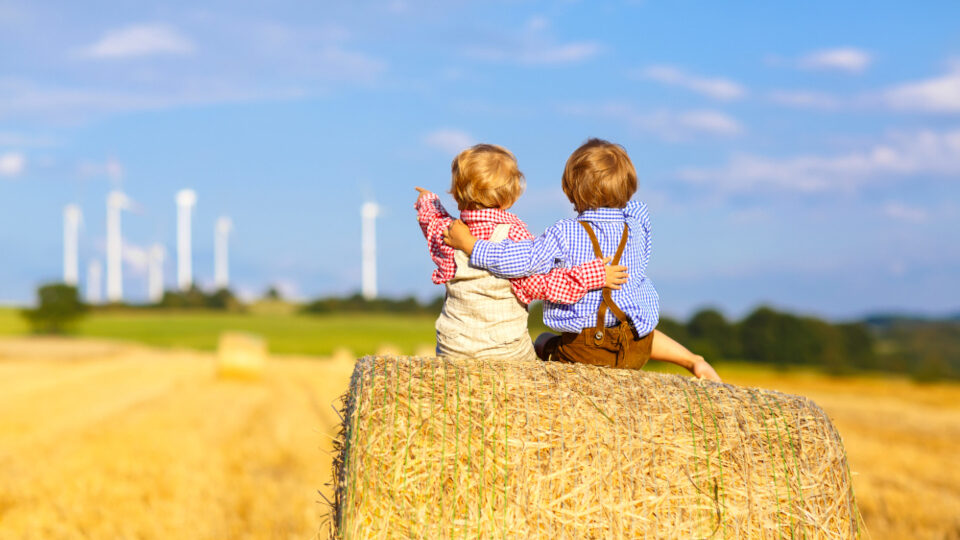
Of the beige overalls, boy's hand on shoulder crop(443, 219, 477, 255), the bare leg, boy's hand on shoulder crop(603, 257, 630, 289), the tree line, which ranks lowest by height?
the tree line

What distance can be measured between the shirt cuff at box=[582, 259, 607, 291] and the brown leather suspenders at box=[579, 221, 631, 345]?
0.39 ft

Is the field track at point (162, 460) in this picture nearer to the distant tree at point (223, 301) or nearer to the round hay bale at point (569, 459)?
the round hay bale at point (569, 459)

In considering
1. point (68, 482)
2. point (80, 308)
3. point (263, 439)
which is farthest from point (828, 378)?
point (80, 308)

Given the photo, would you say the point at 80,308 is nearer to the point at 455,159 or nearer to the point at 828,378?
the point at 828,378

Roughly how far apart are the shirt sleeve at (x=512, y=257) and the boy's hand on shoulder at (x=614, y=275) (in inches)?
11.5

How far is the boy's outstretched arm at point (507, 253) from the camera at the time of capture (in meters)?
4.72

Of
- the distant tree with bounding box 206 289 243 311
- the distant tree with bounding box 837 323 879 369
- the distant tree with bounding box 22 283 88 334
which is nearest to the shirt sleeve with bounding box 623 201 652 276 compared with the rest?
the distant tree with bounding box 837 323 879 369

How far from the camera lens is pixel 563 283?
486 centimetres

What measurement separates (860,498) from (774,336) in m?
25.4

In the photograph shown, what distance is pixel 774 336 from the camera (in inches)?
1357

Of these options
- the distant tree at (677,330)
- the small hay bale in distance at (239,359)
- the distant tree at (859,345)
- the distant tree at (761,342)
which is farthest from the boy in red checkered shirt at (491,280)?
the distant tree at (859,345)

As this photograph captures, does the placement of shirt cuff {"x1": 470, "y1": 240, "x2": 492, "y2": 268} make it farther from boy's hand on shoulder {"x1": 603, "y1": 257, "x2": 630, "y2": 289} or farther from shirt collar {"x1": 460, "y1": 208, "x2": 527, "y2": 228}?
boy's hand on shoulder {"x1": 603, "y1": 257, "x2": 630, "y2": 289}

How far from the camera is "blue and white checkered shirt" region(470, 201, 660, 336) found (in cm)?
480

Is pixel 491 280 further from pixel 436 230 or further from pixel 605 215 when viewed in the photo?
pixel 605 215
